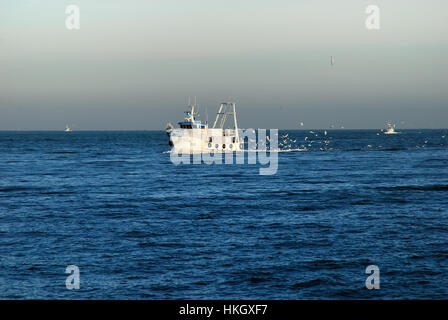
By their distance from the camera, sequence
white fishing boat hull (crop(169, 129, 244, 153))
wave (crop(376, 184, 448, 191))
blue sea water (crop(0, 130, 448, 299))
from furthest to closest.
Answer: white fishing boat hull (crop(169, 129, 244, 153)) → wave (crop(376, 184, 448, 191)) → blue sea water (crop(0, 130, 448, 299))

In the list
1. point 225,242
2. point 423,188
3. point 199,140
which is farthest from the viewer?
point 199,140

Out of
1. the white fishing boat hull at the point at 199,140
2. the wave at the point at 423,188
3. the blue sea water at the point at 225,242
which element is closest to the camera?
the blue sea water at the point at 225,242

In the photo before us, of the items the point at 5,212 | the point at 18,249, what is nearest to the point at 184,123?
the point at 5,212

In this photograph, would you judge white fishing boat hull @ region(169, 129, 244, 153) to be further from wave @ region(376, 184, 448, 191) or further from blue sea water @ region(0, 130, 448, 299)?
wave @ region(376, 184, 448, 191)

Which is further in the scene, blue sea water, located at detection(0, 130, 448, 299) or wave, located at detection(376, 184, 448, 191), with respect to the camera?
wave, located at detection(376, 184, 448, 191)

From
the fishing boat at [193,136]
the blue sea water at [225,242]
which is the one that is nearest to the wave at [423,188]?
the blue sea water at [225,242]

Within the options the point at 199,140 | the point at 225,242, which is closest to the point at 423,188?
the point at 225,242

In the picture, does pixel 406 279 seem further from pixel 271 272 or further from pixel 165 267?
pixel 165 267

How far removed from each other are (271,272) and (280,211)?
588 inches

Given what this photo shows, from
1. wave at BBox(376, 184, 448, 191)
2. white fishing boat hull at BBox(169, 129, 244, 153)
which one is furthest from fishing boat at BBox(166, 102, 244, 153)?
wave at BBox(376, 184, 448, 191)

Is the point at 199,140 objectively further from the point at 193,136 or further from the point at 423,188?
the point at 423,188

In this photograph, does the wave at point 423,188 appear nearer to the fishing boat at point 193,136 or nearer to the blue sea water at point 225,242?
the blue sea water at point 225,242

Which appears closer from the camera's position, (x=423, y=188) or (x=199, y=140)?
(x=423, y=188)

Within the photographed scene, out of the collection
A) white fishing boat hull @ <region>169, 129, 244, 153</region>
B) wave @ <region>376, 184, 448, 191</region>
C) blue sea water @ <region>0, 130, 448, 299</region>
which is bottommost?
wave @ <region>376, 184, 448, 191</region>
